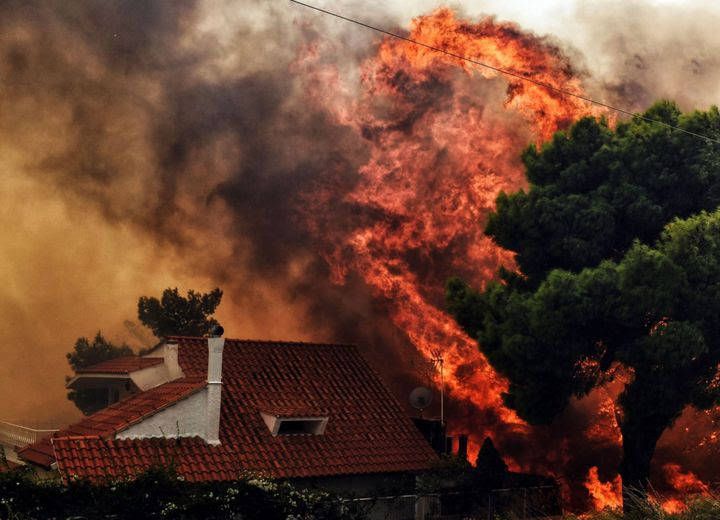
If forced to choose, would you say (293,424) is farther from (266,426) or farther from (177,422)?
(177,422)

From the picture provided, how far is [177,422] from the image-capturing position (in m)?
27.3

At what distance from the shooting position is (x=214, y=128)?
62.3 metres

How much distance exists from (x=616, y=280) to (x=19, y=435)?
2538 centimetres

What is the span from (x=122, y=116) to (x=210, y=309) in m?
18.3

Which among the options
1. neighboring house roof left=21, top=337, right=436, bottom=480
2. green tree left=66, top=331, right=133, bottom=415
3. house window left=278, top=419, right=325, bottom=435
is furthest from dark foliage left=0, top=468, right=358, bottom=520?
green tree left=66, top=331, right=133, bottom=415

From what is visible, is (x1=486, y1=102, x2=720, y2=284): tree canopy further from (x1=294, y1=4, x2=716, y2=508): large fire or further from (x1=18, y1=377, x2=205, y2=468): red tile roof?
(x1=18, y1=377, x2=205, y2=468): red tile roof

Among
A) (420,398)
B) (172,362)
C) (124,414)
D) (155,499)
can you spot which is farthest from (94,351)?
(155,499)

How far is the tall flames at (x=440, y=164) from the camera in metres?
47.3

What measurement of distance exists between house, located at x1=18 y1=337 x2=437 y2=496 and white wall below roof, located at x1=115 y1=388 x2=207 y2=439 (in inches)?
1.2

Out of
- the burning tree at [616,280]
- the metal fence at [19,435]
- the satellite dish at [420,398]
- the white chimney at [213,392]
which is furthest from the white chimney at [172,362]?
the burning tree at [616,280]

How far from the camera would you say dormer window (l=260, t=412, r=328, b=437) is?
95.1 feet

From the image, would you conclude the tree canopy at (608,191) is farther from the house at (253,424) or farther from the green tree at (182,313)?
the green tree at (182,313)

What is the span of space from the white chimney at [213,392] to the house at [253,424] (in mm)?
32

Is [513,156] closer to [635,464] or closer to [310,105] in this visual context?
[310,105]
